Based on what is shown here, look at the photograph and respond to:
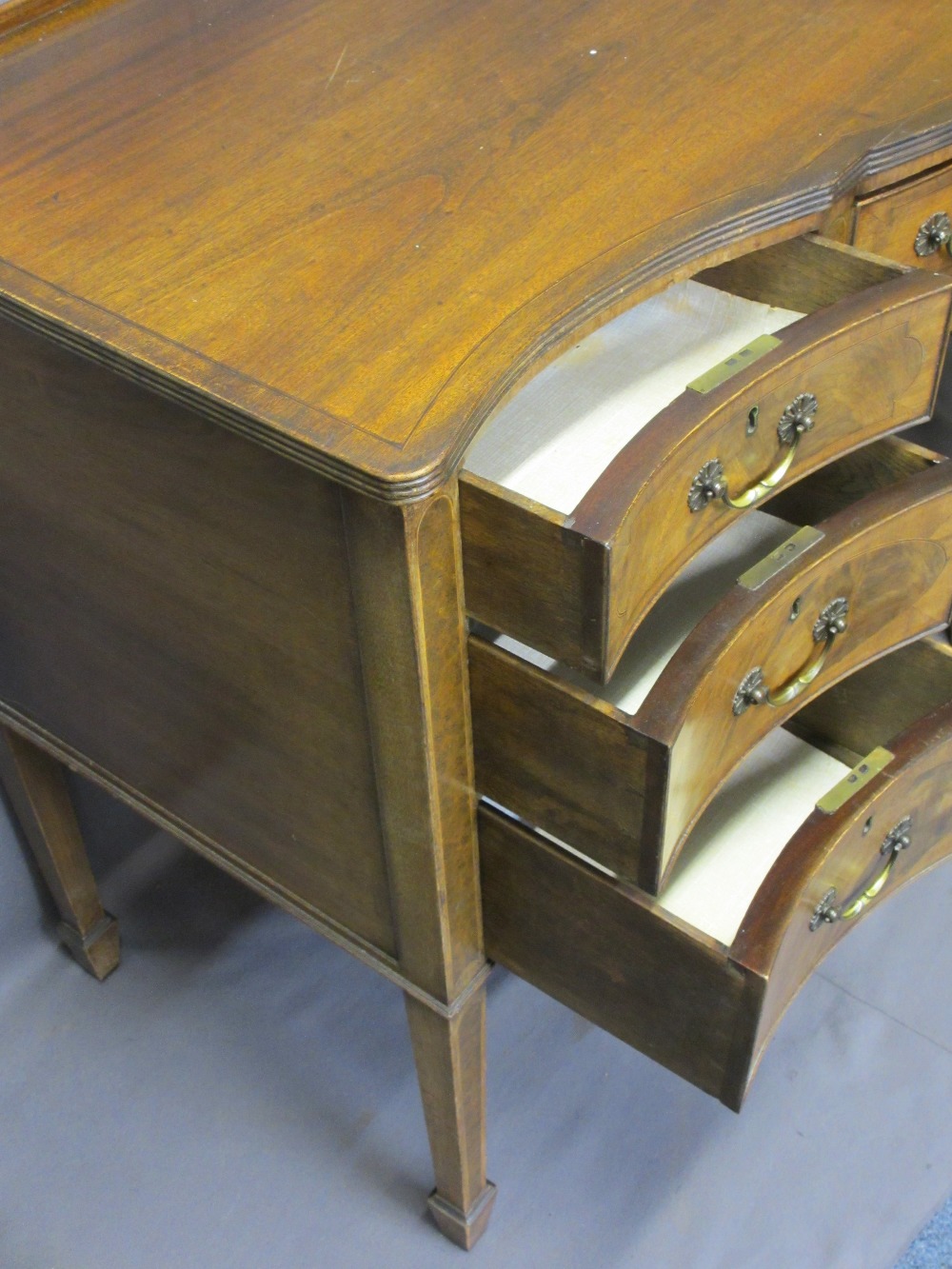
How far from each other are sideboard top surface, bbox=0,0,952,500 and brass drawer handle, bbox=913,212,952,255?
7 cm

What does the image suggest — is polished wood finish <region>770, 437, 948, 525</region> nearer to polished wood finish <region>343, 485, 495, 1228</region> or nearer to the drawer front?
Result: the drawer front

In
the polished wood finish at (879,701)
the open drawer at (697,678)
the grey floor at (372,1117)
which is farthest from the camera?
the grey floor at (372,1117)

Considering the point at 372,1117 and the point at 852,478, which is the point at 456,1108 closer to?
the point at 372,1117

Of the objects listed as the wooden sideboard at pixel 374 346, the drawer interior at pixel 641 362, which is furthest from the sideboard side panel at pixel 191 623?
the drawer interior at pixel 641 362

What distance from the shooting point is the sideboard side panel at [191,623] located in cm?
65

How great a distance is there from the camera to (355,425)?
57cm

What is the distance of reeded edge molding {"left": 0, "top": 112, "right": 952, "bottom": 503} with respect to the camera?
0.56 m

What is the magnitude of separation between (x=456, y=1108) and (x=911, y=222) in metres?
0.60

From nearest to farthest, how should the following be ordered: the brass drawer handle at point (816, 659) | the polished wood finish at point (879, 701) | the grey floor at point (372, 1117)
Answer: the brass drawer handle at point (816, 659), the polished wood finish at point (879, 701), the grey floor at point (372, 1117)

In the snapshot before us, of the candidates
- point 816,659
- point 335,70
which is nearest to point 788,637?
point 816,659

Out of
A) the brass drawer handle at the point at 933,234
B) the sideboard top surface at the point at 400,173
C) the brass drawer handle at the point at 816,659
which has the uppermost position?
the sideboard top surface at the point at 400,173

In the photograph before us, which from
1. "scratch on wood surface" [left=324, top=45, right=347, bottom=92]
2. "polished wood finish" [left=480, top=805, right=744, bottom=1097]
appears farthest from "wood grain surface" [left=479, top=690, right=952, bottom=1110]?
"scratch on wood surface" [left=324, top=45, right=347, bottom=92]

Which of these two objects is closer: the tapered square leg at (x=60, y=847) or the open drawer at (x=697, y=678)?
the open drawer at (x=697, y=678)

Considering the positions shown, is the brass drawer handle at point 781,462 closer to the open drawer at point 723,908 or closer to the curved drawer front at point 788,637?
the curved drawer front at point 788,637
